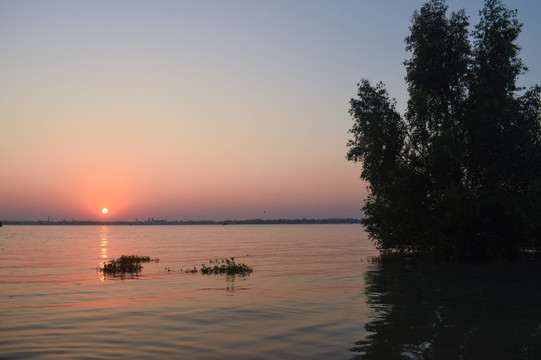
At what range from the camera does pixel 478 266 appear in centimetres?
3731

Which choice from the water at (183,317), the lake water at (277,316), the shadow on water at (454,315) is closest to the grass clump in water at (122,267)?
the water at (183,317)

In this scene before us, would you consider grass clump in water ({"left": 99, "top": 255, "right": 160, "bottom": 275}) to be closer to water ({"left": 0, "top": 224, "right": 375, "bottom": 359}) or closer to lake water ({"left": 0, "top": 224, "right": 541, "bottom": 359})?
water ({"left": 0, "top": 224, "right": 375, "bottom": 359})

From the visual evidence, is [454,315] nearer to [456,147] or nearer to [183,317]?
[183,317]

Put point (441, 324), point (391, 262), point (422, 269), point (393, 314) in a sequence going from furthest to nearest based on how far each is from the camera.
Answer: point (391, 262) < point (422, 269) < point (393, 314) < point (441, 324)

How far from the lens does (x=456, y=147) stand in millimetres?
37156

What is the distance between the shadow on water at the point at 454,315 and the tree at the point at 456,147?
6.42 meters

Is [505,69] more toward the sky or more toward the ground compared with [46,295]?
more toward the sky

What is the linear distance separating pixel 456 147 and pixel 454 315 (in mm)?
21375

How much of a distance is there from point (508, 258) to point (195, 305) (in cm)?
3000

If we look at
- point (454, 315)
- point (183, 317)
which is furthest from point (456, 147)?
point (183, 317)

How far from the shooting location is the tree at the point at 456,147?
125 feet

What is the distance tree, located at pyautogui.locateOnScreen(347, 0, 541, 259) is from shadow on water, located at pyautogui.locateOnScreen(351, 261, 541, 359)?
6415mm

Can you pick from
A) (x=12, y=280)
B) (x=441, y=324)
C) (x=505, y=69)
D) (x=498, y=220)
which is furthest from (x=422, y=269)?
(x=12, y=280)

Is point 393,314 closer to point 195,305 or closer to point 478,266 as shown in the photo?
point 195,305
